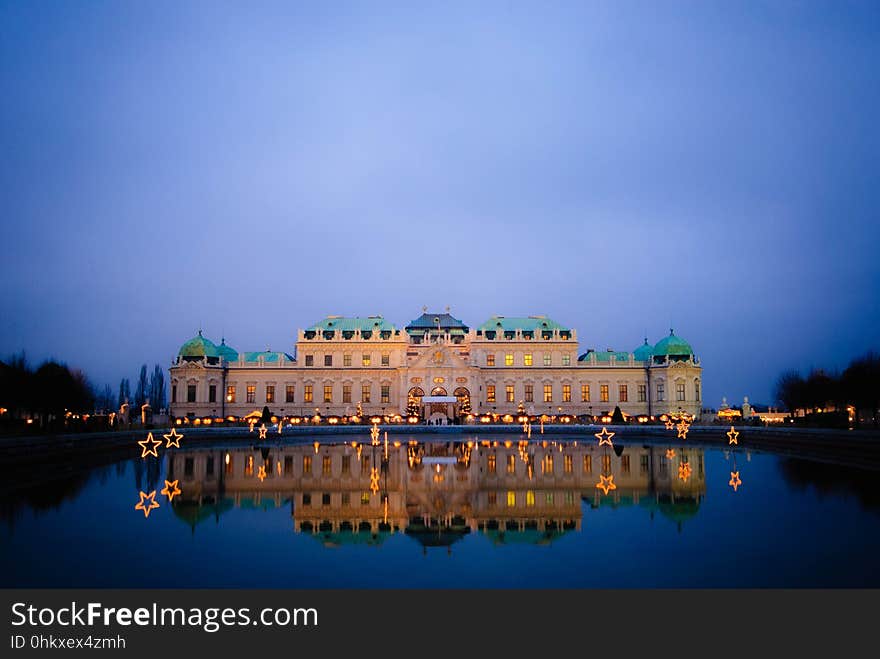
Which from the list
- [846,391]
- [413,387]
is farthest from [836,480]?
[413,387]

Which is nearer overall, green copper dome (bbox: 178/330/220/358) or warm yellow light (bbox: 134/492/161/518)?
warm yellow light (bbox: 134/492/161/518)

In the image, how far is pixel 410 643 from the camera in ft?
29.0

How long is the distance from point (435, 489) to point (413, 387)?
6021 centimetres

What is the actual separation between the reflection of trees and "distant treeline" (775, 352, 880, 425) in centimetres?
2512

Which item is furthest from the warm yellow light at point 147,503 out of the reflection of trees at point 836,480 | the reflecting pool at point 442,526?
the reflection of trees at point 836,480

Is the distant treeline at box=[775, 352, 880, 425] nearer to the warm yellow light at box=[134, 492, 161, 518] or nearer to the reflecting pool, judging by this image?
the reflecting pool

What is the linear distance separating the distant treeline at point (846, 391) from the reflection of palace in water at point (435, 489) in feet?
77.9

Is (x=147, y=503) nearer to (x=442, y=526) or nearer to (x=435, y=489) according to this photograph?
(x=435, y=489)

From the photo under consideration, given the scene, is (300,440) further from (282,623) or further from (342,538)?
(282,623)

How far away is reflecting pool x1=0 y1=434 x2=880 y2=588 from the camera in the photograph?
40.4 ft

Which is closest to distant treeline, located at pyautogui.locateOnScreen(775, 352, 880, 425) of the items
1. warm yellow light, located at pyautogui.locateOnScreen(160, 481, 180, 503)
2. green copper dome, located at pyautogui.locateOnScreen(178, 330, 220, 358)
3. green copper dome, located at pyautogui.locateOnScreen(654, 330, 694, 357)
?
green copper dome, located at pyautogui.locateOnScreen(654, 330, 694, 357)

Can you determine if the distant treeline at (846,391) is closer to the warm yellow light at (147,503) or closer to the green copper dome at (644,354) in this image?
the green copper dome at (644,354)

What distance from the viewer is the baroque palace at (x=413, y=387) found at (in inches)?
3334

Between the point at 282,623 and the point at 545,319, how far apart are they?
272 feet
